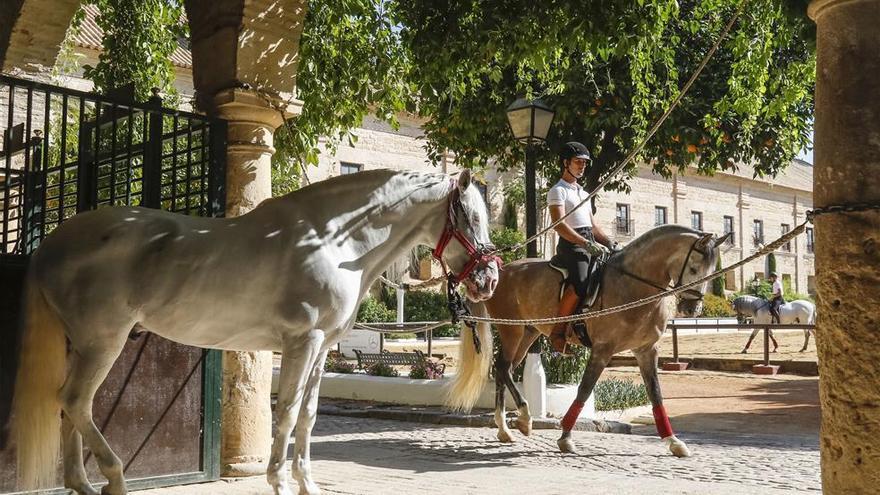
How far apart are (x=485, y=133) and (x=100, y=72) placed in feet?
27.1

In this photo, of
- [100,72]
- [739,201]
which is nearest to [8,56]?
[100,72]

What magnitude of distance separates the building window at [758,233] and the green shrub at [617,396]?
4858cm

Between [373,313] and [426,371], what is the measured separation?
1885 cm

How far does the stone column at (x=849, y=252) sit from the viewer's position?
3238mm

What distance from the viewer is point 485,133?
687 inches

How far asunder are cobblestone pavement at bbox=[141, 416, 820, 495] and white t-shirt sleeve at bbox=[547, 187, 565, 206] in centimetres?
250

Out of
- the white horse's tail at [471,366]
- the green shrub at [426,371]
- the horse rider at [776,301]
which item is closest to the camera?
the white horse's tail at [471,366]

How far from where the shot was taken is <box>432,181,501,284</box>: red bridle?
4.82 metres

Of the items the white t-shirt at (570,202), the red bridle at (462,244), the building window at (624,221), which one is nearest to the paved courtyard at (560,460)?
the red bridle at (462,244)

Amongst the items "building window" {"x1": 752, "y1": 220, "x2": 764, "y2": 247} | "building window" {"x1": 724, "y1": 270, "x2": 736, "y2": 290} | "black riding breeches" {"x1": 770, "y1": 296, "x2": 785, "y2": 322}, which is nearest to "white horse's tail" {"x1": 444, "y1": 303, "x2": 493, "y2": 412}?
"black riding breeches" {"x1": 770, "y1": 296, "x2": 785, "y2": 322}

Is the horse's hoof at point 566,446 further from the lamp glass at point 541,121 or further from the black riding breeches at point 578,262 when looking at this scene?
the lamp glass at point 541,121

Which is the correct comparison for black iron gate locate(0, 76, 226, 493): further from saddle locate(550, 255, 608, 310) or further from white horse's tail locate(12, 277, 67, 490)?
saddle locate(550, 255, 608, 310)

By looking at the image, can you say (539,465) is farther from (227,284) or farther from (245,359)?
(227,284)

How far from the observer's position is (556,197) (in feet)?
28.3
